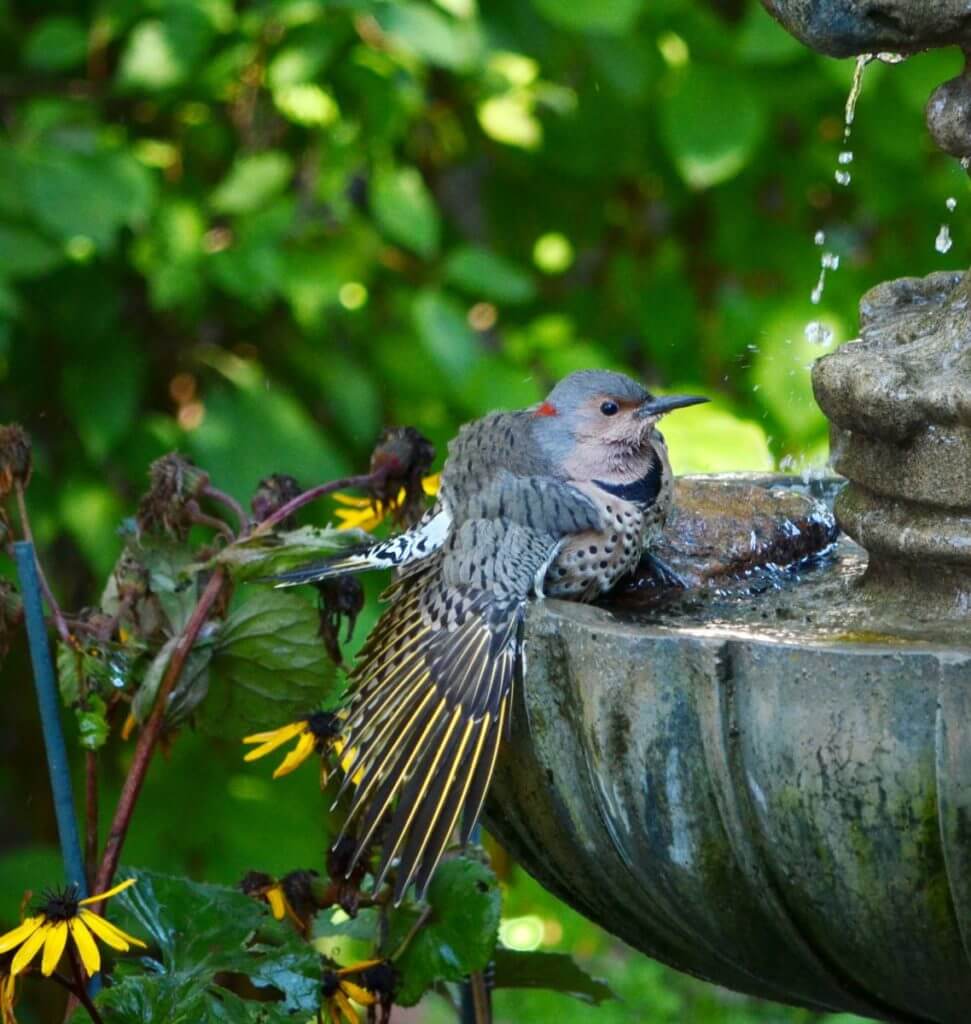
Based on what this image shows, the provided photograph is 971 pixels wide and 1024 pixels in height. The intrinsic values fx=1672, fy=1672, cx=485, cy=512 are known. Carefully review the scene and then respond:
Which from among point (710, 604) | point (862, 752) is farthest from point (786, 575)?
point (862, 752)

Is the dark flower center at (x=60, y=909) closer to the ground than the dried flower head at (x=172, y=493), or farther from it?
closer to the ground

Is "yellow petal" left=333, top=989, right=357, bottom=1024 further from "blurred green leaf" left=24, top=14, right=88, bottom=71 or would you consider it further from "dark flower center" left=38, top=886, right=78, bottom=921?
"blurred green leaf" left=24, top=14, right=88, bottom=71

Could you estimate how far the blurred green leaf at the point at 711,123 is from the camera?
10.2 ft

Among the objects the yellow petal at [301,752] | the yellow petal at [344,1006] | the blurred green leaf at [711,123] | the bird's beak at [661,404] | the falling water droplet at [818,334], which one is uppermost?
the blurred green leaf at [711,123]

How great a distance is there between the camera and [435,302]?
3.21m

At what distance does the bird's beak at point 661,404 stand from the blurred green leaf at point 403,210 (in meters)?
1.34

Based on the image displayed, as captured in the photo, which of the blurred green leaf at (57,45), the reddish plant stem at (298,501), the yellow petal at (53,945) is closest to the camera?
the yellow petal at (53,945)

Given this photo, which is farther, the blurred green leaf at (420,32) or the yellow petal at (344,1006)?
the blurred green leaf at (420,32)

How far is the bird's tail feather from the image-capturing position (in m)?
1.55

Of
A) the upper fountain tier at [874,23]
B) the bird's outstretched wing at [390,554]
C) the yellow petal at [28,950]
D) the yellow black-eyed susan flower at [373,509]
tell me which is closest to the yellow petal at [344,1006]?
the yellow petal at [28,950]

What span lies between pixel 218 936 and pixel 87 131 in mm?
1826

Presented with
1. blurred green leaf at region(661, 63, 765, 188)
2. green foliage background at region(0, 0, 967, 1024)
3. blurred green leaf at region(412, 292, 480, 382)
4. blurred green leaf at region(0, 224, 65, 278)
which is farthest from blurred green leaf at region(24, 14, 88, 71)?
blurred green leaf at region(661, 63, 765, 188)

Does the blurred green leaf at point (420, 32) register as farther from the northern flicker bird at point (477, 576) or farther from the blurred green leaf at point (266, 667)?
the blurred green leaf at point (266, 667)

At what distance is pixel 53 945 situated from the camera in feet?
5.03
